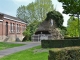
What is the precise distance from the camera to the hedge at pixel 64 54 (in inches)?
414

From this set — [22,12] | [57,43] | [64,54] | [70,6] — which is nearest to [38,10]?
[22,12]

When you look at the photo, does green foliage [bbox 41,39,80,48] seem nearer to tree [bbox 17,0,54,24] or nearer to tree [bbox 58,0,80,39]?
tree [bbox 58,0,80,39]

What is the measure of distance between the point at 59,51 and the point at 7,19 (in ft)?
140

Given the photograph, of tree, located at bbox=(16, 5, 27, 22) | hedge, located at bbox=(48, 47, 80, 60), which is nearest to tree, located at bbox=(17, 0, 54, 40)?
tree, located at bbox=(16, 5, 27, 22)

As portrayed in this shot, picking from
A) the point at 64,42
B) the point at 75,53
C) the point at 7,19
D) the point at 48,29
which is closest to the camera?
the point at 75,53

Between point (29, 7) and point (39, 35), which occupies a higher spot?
point (29, 7)

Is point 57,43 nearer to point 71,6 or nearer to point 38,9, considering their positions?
point 71,6

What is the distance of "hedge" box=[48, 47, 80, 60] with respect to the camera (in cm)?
1051

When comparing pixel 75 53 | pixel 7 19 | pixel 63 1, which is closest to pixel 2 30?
pixel 7 19

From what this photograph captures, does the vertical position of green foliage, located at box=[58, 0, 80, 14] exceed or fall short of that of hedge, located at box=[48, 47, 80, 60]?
it exceeds it

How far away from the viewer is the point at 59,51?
10.6 meters

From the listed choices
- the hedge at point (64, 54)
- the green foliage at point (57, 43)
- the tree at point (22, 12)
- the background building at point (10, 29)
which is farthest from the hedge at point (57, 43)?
the tree at point (22, 12)

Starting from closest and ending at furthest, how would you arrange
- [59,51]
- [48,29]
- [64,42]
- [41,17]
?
[59,51] → [64,42] → [48,29] → [41,17]

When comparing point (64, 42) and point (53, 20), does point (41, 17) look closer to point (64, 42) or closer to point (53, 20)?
point (53, 20)
